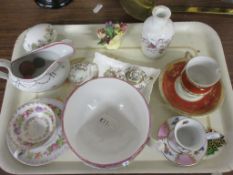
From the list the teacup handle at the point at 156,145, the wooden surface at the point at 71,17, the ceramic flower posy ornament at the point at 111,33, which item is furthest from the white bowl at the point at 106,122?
the wooden surface at the point at 71,17

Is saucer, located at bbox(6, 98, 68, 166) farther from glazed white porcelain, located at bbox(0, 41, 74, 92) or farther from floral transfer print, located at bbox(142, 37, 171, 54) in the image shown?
floral transfer print, located at bbox(142, 37, 171, 54)

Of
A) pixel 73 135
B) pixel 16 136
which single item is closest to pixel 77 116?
pixel 73 135

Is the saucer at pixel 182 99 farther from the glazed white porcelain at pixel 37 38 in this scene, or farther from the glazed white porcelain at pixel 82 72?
the glazed white porcelain at pixel 37 38

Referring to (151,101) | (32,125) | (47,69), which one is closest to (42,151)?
(32,125)

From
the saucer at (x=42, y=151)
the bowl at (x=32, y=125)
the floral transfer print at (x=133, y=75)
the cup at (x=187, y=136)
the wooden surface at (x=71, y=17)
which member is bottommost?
the saucer at (x=42, y=151)

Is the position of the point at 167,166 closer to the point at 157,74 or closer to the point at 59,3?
the point at 157,74

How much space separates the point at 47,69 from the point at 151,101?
0.27m

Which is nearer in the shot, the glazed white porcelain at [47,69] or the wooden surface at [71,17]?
the glazed white porcelain at [47,69]

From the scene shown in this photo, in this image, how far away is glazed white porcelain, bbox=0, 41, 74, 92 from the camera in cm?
66

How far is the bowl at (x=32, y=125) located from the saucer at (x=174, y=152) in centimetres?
25

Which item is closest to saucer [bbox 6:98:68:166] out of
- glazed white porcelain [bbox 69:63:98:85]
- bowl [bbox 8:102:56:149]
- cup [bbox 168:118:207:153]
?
bowl [bbox 8:102:56:149]

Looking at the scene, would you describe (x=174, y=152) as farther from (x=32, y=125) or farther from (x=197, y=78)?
(x=32, y=125)

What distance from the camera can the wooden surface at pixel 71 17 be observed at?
839 millimetres

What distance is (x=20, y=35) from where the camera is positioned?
2.67 ft
